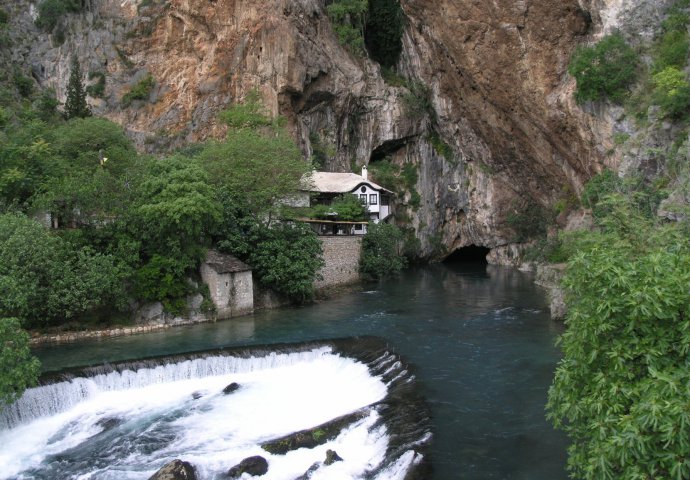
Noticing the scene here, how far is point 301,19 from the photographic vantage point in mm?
43188

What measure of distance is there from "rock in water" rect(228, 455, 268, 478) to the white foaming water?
0.71 ft

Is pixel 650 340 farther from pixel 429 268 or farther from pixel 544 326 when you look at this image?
pixel 429 268

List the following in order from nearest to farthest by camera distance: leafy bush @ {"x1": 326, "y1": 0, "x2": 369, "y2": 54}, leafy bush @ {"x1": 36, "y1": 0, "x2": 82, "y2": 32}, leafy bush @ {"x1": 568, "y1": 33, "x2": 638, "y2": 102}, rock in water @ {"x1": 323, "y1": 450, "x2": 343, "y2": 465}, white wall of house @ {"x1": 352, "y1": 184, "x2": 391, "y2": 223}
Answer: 1. rock in water @ {"x1": 323, "y1": 450, "x2": 343, "y2": 465}
2. leafy bush @ {"x1": 568, "y1": 33, "x2": 638, "y2": 102}
3. white wall of house @ {"x1": 352, "y1": 184, "x2": 391, "y2": 223}
4. leafy bush @ {"x1": 326, "y1": 0, "x2": 369, "y2": 54}
5. leafy bush @ {"x1": 36, "y1": 0, "x2": 82, "y2": 32}

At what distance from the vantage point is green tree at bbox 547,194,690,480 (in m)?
6.23

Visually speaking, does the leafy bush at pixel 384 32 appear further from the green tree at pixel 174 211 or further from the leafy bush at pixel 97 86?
the green tree at pixel 174 211

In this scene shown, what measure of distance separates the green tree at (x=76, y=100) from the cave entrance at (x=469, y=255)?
3294 cm

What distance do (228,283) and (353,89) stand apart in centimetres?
2657

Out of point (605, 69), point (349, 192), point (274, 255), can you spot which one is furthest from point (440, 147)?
point (274, 255)

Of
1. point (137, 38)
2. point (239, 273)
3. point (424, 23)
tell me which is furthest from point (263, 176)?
point (137, 38)

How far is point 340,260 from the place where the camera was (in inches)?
1329

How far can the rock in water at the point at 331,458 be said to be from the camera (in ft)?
37.3

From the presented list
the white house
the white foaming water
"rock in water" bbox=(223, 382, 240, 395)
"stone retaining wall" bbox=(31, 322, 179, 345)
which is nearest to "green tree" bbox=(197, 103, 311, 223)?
"stone retaining wall" bbox=(31, 322, 179, 345)

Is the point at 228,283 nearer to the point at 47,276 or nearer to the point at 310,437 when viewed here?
the point at 47,276

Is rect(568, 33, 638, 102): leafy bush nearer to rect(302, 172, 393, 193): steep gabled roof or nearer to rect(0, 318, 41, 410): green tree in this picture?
rect(302, 172, 393, 193): steep gabled roof
